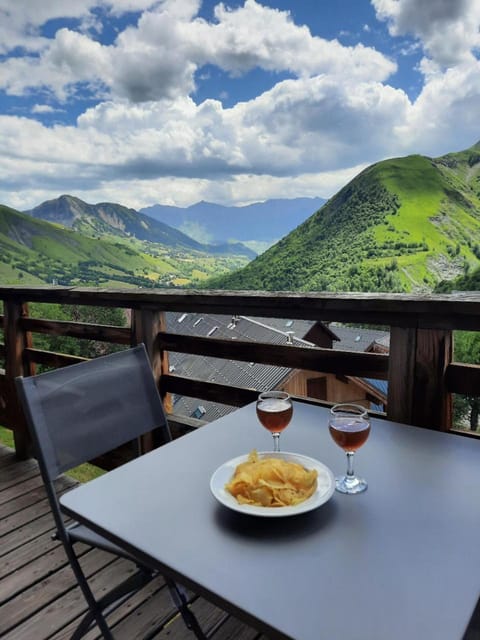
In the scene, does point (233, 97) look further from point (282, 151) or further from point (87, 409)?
→ point (87, 409)

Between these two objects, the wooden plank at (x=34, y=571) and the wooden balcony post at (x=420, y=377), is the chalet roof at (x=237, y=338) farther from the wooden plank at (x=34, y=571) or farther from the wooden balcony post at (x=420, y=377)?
the wooden plank at (x=34, y=571)

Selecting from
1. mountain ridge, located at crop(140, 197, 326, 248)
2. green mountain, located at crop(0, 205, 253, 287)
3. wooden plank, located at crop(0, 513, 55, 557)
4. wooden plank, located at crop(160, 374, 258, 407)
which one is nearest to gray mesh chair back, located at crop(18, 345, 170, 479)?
wooden plank, located at crop(160, 374, 258, 407)

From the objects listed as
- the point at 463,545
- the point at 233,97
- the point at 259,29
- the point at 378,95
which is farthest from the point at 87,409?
the point at 233,97

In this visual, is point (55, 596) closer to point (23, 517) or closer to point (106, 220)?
point (23, 517)

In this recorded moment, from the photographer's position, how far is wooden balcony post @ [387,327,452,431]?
1.50 meters

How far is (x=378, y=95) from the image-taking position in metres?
16.8

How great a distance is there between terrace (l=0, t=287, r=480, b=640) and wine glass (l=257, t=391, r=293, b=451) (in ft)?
1.86

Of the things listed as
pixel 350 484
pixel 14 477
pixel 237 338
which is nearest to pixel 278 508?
pixel 350 484

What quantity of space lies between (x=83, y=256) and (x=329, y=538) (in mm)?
16921

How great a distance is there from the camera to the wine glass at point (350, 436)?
96cm

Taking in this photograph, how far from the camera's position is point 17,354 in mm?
3025

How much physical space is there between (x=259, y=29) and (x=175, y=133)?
435 inches

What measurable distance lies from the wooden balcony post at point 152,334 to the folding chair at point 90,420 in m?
0.68

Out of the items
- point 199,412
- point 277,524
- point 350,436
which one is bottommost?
point 199,412
